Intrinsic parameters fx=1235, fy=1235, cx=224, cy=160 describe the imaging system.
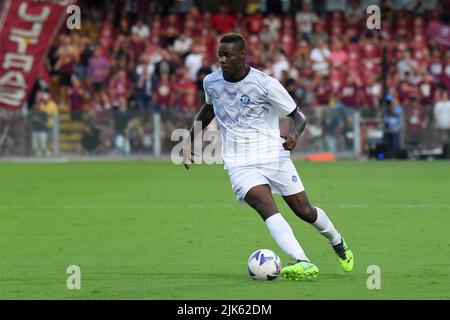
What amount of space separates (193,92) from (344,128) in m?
4.09

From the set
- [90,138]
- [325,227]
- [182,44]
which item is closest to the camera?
[325,227]

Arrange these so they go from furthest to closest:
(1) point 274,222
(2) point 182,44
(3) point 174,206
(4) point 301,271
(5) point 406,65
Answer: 1. (2) point 182,44
2. (5) point 406,65
3. (3) point 174,206
4. (1) point 274,222
5. (4) point 301,271

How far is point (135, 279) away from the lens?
11.2 meters

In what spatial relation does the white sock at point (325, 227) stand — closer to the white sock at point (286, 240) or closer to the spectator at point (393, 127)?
the white sock at point (286, 240)

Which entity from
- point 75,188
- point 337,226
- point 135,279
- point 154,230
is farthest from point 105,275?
point 75,188

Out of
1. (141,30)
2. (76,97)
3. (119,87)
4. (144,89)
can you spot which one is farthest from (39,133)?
(141,30)

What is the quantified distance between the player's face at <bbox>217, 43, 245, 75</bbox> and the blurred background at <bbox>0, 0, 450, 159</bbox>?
62.0ft

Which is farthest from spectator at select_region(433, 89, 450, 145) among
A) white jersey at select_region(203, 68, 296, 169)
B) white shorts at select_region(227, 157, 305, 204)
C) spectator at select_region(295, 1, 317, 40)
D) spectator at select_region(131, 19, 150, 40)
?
white shorts at select_region(227, 157, 305, 204)

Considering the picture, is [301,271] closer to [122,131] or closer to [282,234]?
[282,234]

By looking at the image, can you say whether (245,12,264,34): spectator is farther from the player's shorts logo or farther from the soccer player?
the player's shorts logo

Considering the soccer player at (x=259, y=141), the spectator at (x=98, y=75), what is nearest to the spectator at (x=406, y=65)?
the spectator at (x=98, y=75)

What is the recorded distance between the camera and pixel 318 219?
11.4 m

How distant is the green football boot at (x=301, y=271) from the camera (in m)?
10.9

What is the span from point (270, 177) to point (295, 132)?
0.48m
